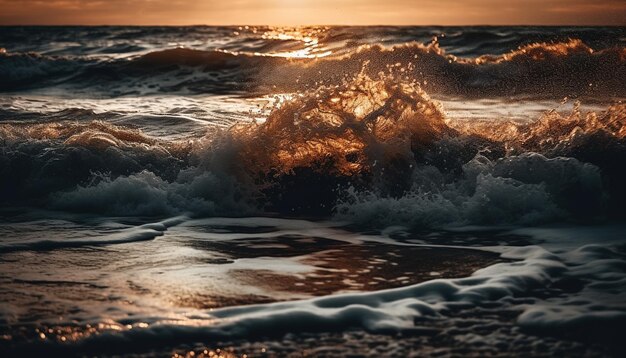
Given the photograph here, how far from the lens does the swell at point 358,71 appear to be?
44.5ft

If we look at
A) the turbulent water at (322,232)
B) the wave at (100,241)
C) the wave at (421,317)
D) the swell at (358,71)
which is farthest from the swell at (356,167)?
the swell at (358,71)

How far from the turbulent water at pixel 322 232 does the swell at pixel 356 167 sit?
0.02 m

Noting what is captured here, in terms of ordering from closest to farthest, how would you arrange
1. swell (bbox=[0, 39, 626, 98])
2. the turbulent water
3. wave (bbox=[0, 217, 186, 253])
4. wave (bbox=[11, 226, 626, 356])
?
wave (bbox=[11, 226, 626, 356]), the turbulent water, wave (bbox=[0, 217, 186, 253]), swell (bbox=[0, 39, 626, 98])

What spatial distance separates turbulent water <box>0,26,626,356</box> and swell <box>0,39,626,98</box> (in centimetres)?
370

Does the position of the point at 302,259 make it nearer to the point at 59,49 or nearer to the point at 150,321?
the point at 150,321

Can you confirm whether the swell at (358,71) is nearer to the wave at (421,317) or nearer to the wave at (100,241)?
the wave at (100,241)

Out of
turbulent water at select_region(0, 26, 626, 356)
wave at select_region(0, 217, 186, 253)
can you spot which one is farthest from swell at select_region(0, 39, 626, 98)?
wave at select_region(0, 217, 186, 253)

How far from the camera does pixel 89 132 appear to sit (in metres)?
6.77

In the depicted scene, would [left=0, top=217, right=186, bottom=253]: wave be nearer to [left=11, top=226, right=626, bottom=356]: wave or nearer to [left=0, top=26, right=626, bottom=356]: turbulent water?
[left=0, top=26, right=626, bottom=356]: turbulent water

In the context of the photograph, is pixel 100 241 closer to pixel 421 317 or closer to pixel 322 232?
pixel 322 232

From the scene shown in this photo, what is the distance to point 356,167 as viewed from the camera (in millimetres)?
5922

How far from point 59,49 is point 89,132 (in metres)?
19.5

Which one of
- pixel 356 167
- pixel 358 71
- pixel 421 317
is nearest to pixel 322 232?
pixel 356 167

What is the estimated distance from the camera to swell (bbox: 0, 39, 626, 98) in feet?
44.5
